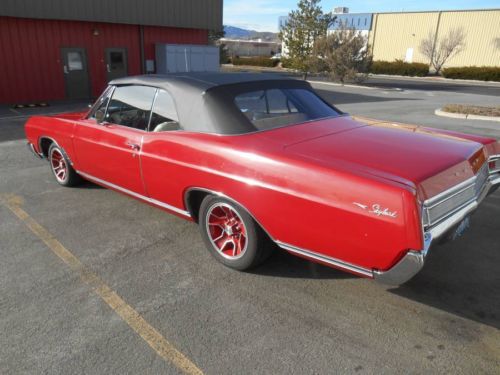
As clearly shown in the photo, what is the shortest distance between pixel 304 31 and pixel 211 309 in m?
28.8

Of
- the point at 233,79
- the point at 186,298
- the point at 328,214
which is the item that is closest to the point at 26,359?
the point at 186,298

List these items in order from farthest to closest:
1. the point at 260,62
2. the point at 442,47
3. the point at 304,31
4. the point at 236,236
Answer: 1. the point at 260,62
2. the point at 442,47
3. the point at 304,31
4. the point at 236,236

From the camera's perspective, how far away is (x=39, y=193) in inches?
213

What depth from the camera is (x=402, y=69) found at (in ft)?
129

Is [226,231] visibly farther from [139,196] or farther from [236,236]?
[139,196]

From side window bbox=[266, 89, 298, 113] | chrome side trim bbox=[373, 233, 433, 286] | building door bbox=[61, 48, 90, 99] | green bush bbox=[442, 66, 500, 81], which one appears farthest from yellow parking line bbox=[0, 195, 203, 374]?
green bush bbox=[442, 66, 500, 81]

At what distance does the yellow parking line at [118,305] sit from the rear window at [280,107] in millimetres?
1752

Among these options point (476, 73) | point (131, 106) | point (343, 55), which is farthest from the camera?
point (476, 73)

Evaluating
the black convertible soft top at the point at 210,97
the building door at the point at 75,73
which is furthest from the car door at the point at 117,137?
the building door at the point at 75,73

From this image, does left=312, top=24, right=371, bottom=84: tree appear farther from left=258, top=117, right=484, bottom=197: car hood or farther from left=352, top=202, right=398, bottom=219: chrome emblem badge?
left=352, top=202, right=398, bottom=219: chrome emblem badge

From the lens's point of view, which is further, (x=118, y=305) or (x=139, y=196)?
(x=139, y=196)

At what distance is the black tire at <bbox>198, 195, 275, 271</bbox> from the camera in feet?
10.6

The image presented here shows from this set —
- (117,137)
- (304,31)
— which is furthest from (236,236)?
(304,31)

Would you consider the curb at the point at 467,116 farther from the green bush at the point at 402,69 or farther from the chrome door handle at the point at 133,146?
the green bush at the point at 402,69
